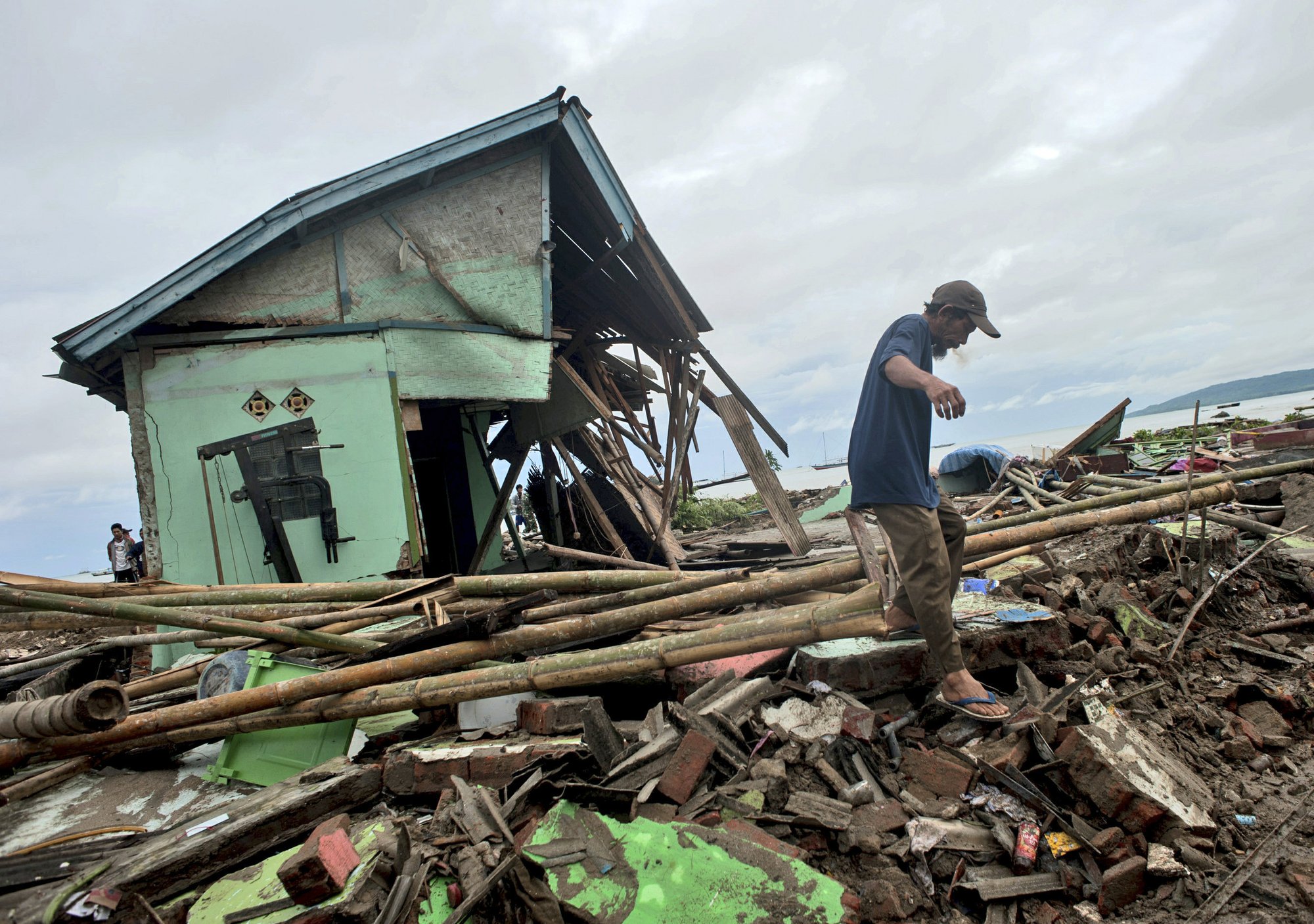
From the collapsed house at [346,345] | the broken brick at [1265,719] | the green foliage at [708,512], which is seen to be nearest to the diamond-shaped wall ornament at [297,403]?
the collapsed house at [346,345]

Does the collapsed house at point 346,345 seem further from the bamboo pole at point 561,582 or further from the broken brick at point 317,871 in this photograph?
the broken brick at point 317,871

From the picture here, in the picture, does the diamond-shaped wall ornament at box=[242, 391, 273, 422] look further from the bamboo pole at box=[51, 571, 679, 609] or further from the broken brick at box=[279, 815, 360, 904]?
the broken brick at box=[279, 815, 360, 904]

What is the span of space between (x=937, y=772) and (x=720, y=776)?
0.86 m

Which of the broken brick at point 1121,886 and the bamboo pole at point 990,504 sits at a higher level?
the bamboo pole at point 990,504

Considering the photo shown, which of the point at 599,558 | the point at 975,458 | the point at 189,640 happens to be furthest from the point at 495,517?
the point at 975,458

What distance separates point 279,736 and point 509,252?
201 inches

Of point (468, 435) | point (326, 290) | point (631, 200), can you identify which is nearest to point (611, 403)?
point (468, 435)

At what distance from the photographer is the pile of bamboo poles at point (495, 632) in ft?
10.4

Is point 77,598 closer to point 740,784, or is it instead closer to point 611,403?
point 740,784

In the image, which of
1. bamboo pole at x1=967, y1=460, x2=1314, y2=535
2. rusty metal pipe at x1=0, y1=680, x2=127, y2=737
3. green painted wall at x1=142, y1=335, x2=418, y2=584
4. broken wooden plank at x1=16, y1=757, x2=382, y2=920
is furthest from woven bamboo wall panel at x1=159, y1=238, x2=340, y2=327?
bamboo pole at x1=967, y1=460, x2=1314, y2=535

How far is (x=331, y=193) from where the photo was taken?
19.5 ft

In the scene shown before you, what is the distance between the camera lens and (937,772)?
2.61 metres

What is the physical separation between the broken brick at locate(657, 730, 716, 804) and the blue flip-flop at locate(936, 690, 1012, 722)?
1.12 meters

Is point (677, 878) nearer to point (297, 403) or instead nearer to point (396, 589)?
point (396, 589)
